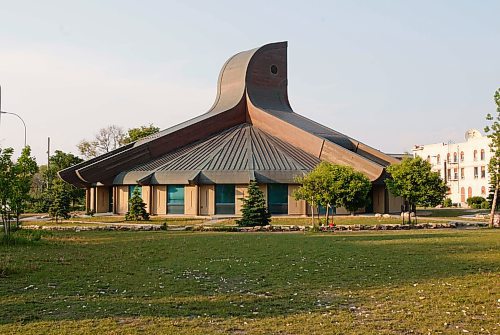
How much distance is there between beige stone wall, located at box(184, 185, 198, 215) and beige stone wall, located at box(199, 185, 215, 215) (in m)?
0.54

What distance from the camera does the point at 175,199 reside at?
150ft

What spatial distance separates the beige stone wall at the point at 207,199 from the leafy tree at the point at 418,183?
15.8 m

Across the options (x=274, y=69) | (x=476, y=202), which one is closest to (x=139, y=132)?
(x=274, y=69)

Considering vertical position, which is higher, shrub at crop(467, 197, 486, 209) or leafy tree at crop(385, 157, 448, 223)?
leafy tree at crop(385, 157, 448, 223)

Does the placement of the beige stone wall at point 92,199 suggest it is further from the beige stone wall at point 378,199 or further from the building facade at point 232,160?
the beige stone wall at point 378,199

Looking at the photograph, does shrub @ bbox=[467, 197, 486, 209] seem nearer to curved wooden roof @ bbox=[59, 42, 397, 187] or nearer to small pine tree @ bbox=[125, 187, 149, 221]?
curved wooden roof @ bbox=[59, 42, 397, 187]

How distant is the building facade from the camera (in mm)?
44625

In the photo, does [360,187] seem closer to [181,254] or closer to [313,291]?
[181,254]

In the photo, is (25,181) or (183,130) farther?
(183,130)

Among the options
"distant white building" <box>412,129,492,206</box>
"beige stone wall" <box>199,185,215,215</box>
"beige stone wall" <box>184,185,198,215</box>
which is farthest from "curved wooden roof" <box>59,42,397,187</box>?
"distant white building" <box>412,129,492,206</box>

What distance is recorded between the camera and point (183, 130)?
51.4m

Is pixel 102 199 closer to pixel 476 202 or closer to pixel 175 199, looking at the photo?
pixel 175 199

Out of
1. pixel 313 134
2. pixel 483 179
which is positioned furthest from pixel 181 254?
pixel 483 179

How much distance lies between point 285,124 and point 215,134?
25.2 ft
